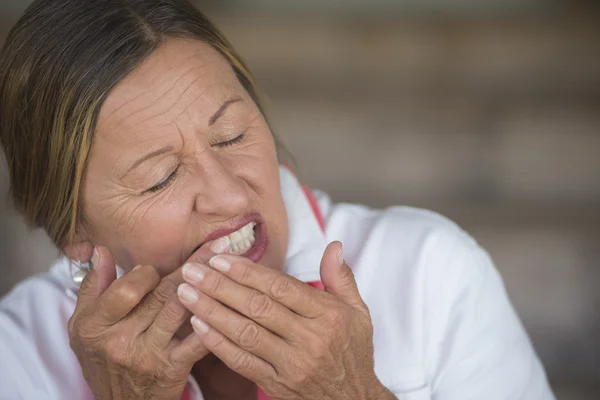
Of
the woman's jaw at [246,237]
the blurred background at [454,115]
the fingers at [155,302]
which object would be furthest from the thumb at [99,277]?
the blurred background at [454,115]

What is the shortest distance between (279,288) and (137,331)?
1.26 feet

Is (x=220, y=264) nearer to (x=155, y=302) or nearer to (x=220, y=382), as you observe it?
(x=155, y=302)

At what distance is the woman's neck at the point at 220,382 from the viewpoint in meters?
2.27

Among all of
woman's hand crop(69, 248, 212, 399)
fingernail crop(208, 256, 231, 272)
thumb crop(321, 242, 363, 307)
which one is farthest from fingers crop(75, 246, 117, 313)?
thumb crop(321, 242, 363, 307)

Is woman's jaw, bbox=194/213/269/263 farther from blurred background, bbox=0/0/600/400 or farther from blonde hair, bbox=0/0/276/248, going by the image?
blurred background, bbox=0/0/600/400

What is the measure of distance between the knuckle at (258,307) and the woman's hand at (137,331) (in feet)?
0.53

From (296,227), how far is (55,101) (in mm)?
818

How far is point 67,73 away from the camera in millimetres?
2025

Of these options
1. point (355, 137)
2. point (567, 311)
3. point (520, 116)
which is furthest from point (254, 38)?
point (567, 311)

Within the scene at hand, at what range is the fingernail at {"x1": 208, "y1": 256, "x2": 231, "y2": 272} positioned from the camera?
68.9 inches

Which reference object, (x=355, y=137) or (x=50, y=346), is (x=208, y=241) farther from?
(x=355, y=137)

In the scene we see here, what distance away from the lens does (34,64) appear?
2.09m

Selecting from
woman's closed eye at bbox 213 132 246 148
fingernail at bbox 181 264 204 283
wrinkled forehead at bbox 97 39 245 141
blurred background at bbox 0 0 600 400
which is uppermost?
wrinkled forehead at bbox 97 39 245 141

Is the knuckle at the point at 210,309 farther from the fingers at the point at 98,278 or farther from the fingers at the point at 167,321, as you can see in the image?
the fingers at the point at 98,278
